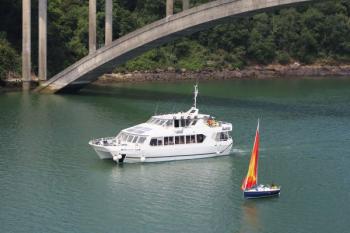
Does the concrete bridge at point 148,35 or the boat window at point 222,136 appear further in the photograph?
the concrete bridge at point 148,35

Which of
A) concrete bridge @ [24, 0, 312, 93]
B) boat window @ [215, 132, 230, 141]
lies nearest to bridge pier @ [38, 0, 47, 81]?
concrete bridge @ [24, 0, 312, 93]

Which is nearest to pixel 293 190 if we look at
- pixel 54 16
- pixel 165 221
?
pixel 165 221

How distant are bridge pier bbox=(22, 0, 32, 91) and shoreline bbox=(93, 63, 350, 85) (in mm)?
9798

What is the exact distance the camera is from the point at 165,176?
3541 centimetres

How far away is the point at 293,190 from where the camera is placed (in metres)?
33.4

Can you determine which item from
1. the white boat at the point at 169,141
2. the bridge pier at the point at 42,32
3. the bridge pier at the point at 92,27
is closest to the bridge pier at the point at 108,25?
the bridge pier at the point at 92,27

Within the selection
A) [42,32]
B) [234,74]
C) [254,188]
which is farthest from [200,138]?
[234,74]

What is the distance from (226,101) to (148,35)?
7.06 meters

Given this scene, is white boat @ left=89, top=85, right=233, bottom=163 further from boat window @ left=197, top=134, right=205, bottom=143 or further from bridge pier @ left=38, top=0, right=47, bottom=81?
bridge pier @ left=38, top=0, right=47, bottom=81

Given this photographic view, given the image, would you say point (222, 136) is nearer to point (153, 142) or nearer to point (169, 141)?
point (169, 141)

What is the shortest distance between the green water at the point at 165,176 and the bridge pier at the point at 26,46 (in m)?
5.48

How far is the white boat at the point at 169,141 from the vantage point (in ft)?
122

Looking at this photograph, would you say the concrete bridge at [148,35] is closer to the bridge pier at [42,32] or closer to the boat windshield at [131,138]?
the bridge pier at [42,32]

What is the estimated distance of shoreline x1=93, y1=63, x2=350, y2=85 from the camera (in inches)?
2926
